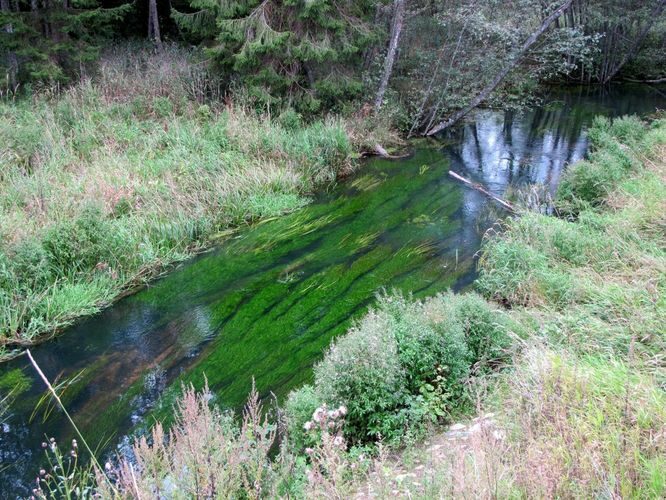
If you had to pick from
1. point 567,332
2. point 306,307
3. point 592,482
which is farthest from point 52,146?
point 592,482

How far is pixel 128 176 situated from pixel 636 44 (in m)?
21.9

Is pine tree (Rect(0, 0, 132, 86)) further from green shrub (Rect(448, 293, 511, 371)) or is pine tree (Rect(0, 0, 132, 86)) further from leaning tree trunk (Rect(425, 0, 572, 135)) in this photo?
green shrub (Rect(448, 293, 511, 371))

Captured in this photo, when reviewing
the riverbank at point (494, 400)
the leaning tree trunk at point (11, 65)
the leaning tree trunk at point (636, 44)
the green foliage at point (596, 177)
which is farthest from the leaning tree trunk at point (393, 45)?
the leaning tree trunk at point (636, 44)

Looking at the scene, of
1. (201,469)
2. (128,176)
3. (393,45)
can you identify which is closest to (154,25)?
(393,45)

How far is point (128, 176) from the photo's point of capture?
27.2ft

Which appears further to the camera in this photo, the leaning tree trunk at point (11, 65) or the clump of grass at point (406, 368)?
the leaning tree trunk at point (11, 65)

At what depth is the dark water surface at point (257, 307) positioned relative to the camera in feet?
15.2

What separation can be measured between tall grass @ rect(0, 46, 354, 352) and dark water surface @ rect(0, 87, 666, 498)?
0.47 meters

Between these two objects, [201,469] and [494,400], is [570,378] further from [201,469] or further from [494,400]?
[201,469]

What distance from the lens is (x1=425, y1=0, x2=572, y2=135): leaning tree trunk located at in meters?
12.0

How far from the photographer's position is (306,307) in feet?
20.3

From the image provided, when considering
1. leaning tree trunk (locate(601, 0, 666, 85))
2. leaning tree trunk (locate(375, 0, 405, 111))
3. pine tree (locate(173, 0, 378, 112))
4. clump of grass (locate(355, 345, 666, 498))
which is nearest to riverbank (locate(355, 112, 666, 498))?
clump of grass (locate(355, 345, 666, 498))

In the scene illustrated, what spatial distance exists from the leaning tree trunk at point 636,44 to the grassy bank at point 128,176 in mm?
14794

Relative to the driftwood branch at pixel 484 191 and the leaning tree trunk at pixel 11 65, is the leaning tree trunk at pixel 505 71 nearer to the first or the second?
the driftwood branch at pixel 484 191
